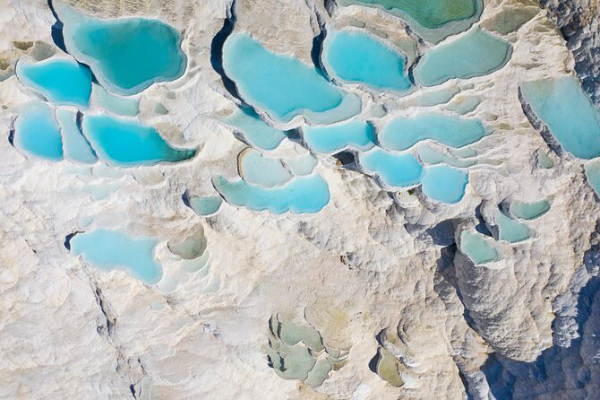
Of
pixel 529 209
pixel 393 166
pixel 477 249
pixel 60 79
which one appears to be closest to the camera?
pixel 60 79

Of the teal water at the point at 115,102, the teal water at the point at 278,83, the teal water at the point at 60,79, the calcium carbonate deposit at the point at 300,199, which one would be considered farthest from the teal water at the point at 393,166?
the teal water at the point at 60,79

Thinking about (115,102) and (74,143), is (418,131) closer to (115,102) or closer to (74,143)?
(115,102)

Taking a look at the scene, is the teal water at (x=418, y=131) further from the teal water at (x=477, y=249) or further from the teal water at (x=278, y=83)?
the teal water at (x=477, y=249)

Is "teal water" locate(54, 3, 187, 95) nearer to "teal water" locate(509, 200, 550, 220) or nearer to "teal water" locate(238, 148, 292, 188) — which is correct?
"teal water" locate(238, 148, 292, 188)

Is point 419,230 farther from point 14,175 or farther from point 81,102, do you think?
point 14,175

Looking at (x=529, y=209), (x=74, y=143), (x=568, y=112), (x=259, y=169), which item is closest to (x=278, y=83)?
(x=259, y=169)

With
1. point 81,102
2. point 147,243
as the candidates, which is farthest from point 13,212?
point 81,102
